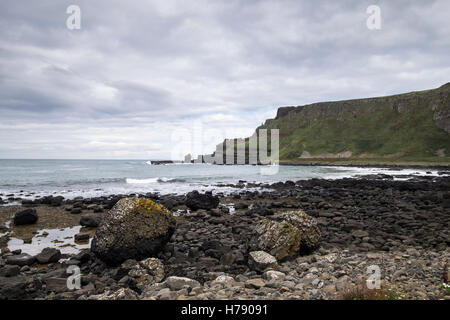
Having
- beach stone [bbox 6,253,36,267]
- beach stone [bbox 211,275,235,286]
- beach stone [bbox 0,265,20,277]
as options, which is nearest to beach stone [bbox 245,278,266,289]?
beach stone [bbox 211,275,235,286]

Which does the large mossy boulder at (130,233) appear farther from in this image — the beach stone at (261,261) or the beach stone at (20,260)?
the beach stone at (261,261)

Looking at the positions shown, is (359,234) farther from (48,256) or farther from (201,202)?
(48,256)

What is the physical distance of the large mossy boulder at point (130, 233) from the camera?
9797 millimetres

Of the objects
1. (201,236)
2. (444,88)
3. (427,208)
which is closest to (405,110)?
(444,88)

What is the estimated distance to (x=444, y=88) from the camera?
152 meters

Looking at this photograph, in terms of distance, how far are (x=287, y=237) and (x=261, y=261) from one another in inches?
58.8

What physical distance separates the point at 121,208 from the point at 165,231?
1.90m

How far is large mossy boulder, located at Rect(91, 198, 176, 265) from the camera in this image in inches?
386

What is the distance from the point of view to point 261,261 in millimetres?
8570

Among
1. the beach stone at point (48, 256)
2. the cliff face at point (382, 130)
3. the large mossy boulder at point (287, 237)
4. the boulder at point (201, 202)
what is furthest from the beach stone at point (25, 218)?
the cliff face at point (382, 130)

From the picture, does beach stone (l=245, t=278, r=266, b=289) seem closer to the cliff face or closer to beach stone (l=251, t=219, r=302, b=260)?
beach stone (l=251, t=219, r=302, b=260)

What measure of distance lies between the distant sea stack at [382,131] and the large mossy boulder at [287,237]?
422 ft
